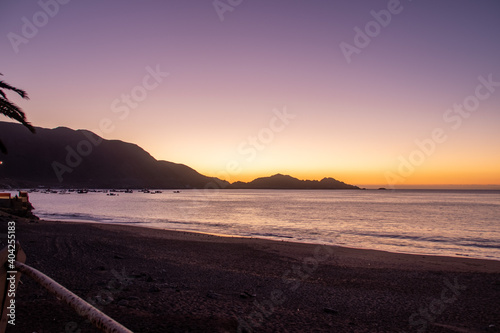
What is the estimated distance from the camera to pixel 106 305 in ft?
24.9

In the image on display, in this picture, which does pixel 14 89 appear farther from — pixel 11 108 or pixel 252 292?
pixel 252 292

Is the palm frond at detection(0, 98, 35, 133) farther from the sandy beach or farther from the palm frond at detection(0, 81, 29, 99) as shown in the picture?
the sandy beach

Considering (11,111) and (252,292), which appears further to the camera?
(11,111)

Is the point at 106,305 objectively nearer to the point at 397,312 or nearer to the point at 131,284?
the point at 131,284

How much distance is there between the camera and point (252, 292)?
32.3ft

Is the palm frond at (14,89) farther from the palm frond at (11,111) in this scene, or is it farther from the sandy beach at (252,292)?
the sandy beach at (252,292)

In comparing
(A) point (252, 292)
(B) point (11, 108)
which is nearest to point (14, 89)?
(B) point (11, 108)

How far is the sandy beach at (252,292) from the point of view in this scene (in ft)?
23.3

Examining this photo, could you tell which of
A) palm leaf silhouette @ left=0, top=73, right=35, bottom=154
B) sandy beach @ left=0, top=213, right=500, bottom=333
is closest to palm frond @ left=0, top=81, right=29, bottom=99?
palm leaf silhouette @ left=0, top=73, right=35, bottom=154

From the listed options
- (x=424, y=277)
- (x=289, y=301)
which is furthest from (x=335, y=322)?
(x=424, y=277)

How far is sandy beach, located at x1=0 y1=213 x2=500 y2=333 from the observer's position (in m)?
7.11

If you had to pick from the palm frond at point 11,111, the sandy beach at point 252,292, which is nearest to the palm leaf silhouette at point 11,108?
the palm frond at point 11,111

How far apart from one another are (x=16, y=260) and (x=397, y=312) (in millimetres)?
8477

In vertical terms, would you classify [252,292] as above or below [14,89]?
below
